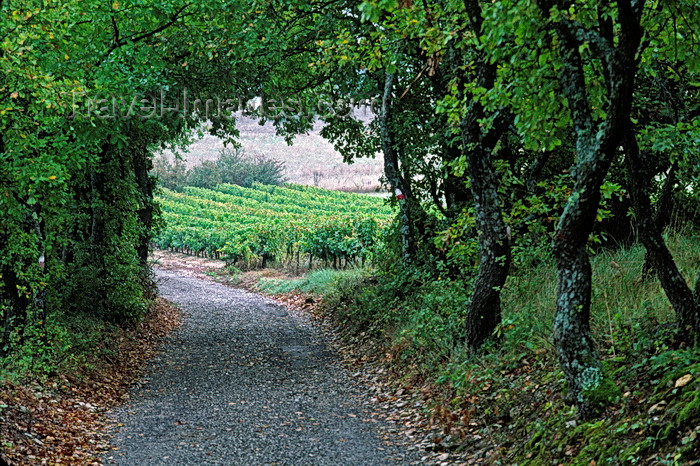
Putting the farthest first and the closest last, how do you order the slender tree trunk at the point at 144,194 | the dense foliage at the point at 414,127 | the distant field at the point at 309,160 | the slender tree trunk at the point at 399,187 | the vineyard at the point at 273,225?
the distant field at the point at 309,160 < the vineyard at the point at 273,225 < the slender tree trunk at the point at 144,194 < the slender tree trunk at the point at 399,187 < the dense foliage at the point at 414,127

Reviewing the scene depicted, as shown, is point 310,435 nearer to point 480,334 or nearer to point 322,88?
point 480,334

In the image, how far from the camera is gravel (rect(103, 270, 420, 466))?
637cm

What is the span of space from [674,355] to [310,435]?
3.97 m

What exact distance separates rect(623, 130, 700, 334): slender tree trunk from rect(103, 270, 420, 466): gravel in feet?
9.22

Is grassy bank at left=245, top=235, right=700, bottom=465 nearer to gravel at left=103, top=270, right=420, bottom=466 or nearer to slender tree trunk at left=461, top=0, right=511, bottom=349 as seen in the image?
slender tree trunk at left=461, top=0, right=511, bottom=349

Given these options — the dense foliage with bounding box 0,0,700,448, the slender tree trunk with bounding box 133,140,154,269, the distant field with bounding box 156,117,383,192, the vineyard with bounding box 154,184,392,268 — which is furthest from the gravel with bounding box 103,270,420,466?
the distant field with bounding box 156,117,383,192

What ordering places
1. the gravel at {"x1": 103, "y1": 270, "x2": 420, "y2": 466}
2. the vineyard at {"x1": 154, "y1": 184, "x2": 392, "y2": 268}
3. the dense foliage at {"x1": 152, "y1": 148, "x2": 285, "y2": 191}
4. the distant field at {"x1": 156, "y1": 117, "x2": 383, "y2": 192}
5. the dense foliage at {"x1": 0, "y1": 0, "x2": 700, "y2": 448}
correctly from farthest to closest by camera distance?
the dense foliage at {"x1": 152, "y1": 148, "x2": 285, "y2": 191} → the distant field at {"x1": 156, "y1": 117, "x2": 383, "y2": 192} → the vineyard at {"x1": 154, "y1": 184, "x2": 392, "y2": 268} → the gravel at {"x1": 103, "y1": 270, "x2": 420, "y2": 466} → the dense foliage at {"x1": 0, "y1": 0, "x2": 700, "y2": 448}

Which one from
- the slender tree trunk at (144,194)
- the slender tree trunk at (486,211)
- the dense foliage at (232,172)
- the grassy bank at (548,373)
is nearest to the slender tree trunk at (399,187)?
the grassy bank at (548,373)

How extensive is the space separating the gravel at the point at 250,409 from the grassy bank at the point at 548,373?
84 cm

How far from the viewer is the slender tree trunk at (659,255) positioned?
4969 millimetres

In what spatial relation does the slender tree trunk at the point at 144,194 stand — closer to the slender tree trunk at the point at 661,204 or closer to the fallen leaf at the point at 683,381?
the slender tree trunk at the point at 661,204

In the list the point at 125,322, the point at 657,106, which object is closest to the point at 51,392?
the point at 125,322

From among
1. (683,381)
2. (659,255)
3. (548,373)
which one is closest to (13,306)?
(548,373)

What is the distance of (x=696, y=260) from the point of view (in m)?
6.91
